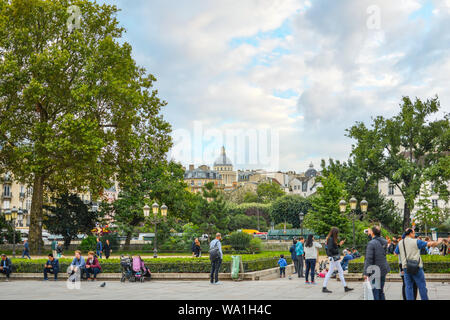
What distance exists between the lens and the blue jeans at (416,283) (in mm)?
9656

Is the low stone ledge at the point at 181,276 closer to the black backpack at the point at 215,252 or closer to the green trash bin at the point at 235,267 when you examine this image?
the green trash bin at the point at 235,267

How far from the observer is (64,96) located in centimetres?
3484

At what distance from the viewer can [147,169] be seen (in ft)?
145

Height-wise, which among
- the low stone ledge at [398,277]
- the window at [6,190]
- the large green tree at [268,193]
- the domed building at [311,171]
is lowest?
the low stone ledge at [398,277]

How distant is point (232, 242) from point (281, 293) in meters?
21.8

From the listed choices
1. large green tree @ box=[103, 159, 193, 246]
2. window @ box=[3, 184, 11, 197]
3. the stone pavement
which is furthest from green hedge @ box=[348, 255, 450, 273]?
window @ box=[3, 184, 11, 197]

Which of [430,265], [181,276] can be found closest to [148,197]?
[181,276]

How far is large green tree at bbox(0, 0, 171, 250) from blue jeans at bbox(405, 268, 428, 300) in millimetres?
26018

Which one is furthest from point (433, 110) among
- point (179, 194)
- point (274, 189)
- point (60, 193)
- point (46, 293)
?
point (274, 189)

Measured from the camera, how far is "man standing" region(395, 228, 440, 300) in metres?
9.65

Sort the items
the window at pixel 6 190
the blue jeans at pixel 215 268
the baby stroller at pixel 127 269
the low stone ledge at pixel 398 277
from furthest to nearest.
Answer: the window at pixel 6 190 → the baby stroller at pixel 127 269 → the low stone ledge at pixel 398 277 → the blue jeans at pixel 215 268

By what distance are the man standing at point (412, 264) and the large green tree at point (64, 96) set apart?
25883 mm

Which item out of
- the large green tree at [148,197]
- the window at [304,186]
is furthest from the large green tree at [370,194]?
the window at [304,186]
